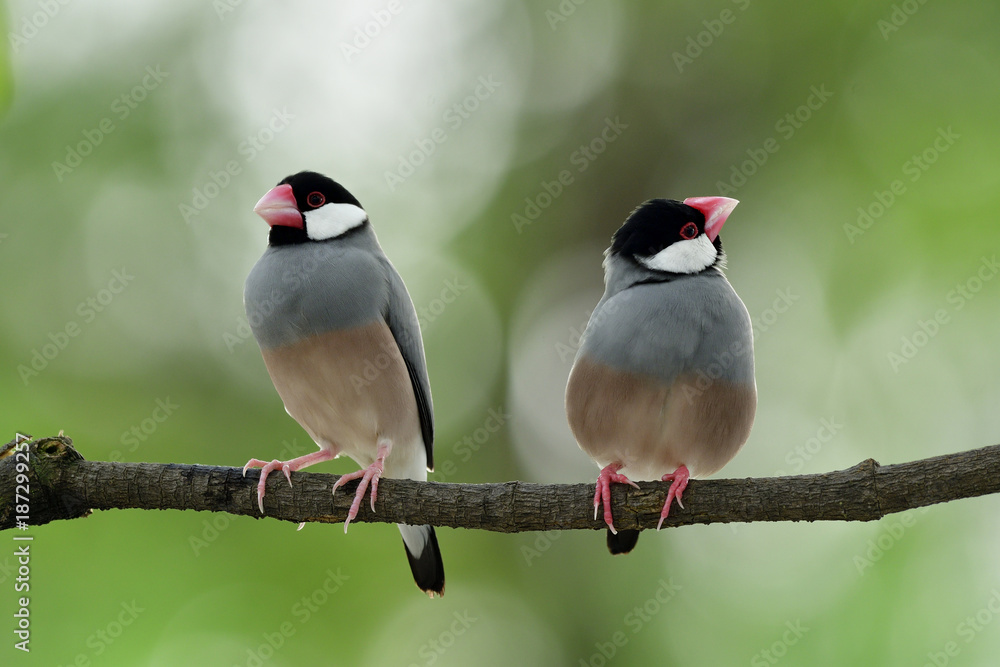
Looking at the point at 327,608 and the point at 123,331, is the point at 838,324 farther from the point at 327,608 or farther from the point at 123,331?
the point at 123,331

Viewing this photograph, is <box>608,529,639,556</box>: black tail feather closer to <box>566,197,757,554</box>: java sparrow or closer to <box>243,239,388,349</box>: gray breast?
<box>566,197,757,554</box>: java sparrow

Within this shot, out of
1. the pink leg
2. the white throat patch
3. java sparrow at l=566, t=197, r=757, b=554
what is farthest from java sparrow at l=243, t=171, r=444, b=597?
the white throat patch

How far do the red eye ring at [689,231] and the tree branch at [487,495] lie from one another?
104 centimetres

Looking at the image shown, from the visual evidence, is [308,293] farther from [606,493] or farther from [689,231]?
[689,231]

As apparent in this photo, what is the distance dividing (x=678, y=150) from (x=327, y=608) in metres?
4.18

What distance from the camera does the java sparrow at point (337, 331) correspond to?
10.6 ft

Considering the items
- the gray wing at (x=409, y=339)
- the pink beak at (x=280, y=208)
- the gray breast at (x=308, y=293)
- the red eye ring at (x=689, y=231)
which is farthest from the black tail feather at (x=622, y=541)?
the pink beak at (x=280, y=208)

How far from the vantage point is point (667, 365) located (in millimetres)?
2979

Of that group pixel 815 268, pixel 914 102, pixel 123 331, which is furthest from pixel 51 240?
pixel 914 102

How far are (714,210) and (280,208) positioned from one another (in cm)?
176

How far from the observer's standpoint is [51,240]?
18.0 ft

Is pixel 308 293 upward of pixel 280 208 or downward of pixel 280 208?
downward

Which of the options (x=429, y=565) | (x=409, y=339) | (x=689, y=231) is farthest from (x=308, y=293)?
(x=689, y=231)

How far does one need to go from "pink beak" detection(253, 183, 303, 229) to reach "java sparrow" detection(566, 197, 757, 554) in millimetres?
1302
